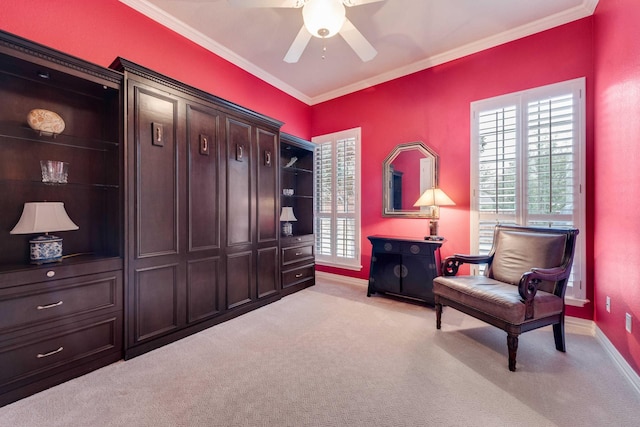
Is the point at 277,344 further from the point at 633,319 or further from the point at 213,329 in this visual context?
the point at 633,319

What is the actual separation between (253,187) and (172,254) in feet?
3.88

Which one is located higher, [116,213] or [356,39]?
[356,39]

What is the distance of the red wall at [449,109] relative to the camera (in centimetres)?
274

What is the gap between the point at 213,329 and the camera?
105 inches

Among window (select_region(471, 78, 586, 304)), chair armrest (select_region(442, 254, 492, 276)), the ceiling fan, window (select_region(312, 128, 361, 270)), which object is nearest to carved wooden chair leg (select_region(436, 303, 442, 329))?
chair armrest (select_region(442, 254, 492, 276))

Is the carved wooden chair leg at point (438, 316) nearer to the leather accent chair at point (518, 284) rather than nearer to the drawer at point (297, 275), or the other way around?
the leather accent chair at point (518, 284)

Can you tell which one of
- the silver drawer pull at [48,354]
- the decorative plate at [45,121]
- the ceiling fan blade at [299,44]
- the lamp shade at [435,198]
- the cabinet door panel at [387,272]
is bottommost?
the silver drawer pull at [48,354]

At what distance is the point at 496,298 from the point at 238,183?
8.98 feet

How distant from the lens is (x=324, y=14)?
180cm

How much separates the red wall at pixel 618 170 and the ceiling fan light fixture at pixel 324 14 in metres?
2.12

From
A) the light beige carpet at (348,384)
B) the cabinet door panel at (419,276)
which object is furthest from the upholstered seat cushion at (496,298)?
the cabinet door panel at (419,276)

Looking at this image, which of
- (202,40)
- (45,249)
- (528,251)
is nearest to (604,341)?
(528,251)

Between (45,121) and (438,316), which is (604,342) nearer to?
(438,316)

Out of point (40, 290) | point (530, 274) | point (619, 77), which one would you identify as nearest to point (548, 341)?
point (530, 274)
